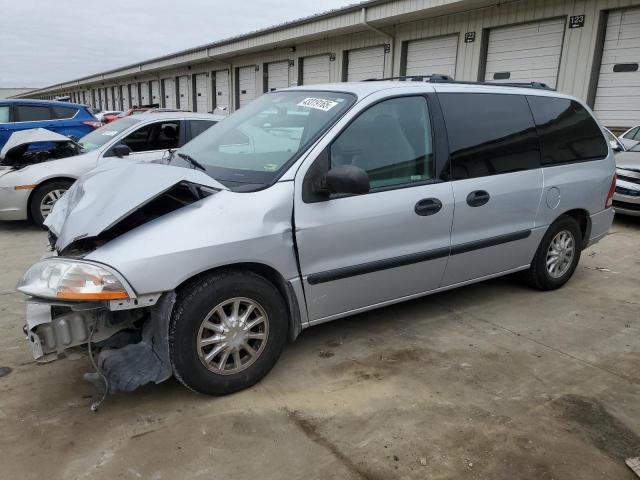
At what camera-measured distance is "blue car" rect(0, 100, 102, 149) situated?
10258 millimetres

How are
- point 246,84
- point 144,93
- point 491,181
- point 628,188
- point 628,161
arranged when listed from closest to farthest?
point 491,181 < point 628,188 < point 628,161 < point 246,84 < point 144,93

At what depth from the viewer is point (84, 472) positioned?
228cm

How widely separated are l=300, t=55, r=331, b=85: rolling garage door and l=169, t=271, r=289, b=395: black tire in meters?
14.8

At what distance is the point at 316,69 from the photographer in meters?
17.2

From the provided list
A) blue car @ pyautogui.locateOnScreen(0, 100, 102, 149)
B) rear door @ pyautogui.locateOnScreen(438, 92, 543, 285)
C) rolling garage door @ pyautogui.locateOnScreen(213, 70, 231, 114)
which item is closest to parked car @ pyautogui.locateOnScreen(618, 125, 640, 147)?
rear door @ pyautogui.locateOnScreen(438, 92, 543, 285)

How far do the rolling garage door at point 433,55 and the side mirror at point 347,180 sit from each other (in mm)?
10864

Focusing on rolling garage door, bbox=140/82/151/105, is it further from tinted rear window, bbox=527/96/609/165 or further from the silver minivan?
tinted rear window, bbox=527/96/609/165

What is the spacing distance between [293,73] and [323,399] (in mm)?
16968

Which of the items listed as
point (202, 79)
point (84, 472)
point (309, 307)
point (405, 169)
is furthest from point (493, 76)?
point (202, 79)

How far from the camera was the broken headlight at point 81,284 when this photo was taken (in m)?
2.41

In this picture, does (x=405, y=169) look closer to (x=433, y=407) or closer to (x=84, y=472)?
(x=433, y=407)

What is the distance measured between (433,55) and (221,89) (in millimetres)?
12773

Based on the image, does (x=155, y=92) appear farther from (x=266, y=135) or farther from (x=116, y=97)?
(x=266, y=135)

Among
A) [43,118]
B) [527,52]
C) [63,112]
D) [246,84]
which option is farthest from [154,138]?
[246,84]
